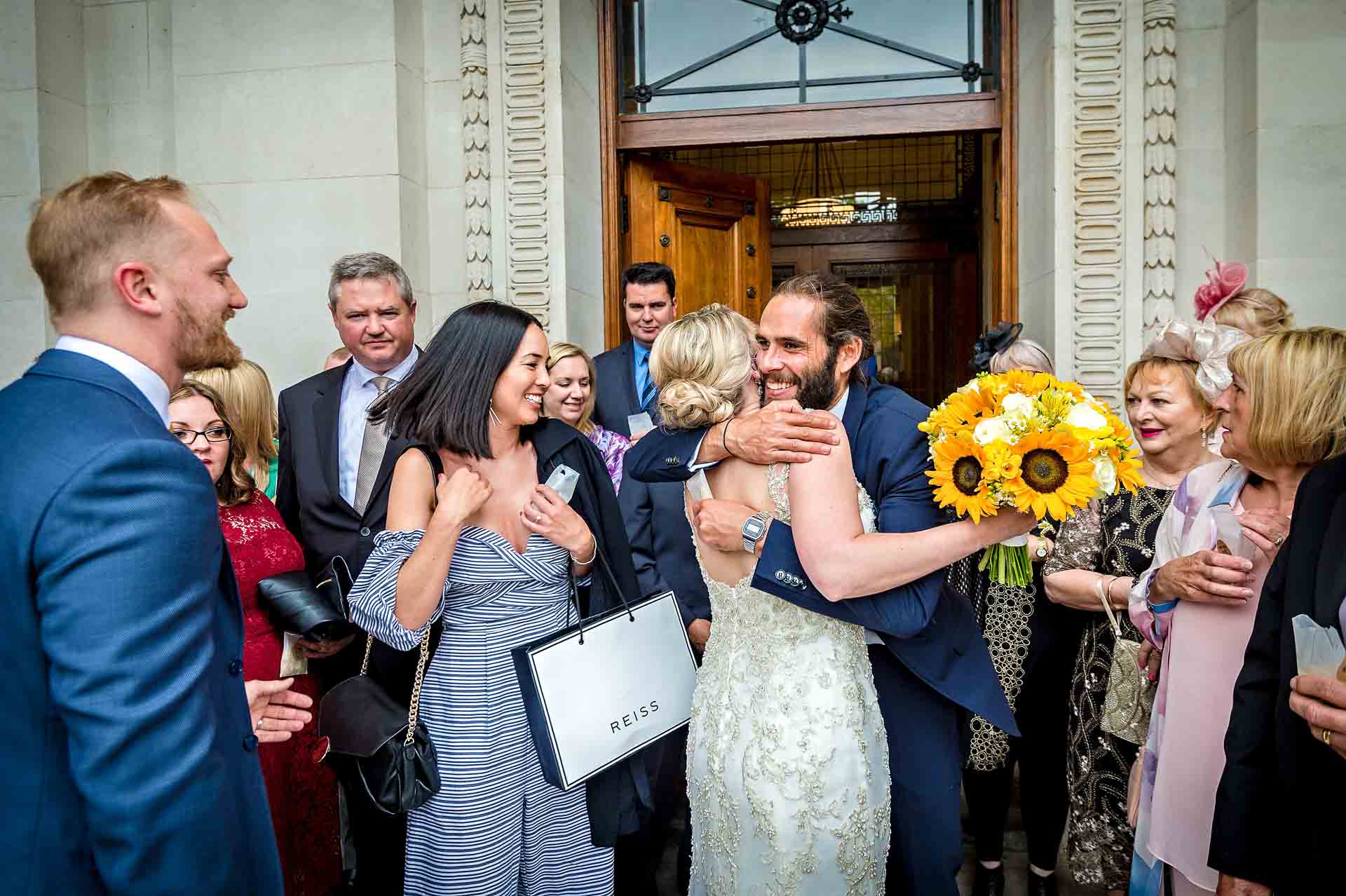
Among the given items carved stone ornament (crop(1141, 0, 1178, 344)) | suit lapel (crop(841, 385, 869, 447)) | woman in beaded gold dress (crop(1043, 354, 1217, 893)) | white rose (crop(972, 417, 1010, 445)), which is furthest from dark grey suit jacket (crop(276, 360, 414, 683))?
carved stone ornament (crop(1141, 0, 1178, 344))

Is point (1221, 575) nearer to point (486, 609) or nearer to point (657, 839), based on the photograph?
point (486, 609)

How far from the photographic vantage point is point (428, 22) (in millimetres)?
5797

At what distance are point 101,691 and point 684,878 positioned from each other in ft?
8.39

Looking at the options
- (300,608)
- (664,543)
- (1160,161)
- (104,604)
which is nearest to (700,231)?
(1160,161)

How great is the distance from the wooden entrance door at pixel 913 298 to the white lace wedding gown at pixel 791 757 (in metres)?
7.66

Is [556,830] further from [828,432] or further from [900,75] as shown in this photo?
[900,75]

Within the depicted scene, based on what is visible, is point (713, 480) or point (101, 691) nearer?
point (101, 691)

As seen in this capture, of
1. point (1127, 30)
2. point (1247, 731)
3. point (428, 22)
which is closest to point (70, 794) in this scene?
point (1247, 731)

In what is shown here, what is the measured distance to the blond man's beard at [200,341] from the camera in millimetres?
1557

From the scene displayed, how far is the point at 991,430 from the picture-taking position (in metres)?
1.93

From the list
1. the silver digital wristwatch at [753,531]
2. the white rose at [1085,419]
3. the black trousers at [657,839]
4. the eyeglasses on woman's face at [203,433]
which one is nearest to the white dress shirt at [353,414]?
the eyeglasses on woman's face at [203,433]

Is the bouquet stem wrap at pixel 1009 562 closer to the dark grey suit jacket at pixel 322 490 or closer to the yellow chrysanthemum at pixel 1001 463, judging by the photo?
the yellow chrysanthemum at pixel 1001 463

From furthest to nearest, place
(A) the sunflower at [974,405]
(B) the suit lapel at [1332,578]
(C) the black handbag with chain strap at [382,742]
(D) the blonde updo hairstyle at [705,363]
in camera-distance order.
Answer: (D) the blonde updo hairstyle at [705,363] < (C) the black handbag with chain strap at [382,742] < (A) the sunflower at [974,405] < (B) the suit lapel at [1332,578]

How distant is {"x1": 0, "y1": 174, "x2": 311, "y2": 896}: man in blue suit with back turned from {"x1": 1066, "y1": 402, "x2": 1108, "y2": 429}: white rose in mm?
1638
